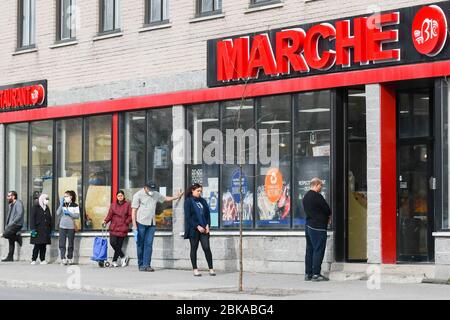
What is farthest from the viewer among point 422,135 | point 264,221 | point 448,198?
point 264,221

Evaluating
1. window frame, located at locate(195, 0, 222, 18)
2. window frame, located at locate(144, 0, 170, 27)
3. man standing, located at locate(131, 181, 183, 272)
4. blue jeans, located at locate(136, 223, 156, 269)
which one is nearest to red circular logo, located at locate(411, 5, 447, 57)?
window frame, located at locate(195, 0, 222, 18)

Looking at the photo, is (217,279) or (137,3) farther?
(137,3)

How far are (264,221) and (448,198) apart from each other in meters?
4.73

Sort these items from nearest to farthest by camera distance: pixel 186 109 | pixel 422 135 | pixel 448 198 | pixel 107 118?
pixel 448 198 → pixel 422 135 → pixel 186 109 → pixel 107 118

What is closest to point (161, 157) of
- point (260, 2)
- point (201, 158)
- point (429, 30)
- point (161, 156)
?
point (161, 156)

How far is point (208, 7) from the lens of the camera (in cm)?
2647

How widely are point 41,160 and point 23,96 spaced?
5.64 ft

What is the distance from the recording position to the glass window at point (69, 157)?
2964 centimetres

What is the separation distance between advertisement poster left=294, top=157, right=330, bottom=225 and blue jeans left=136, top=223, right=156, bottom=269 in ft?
10.3

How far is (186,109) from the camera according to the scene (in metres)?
26.7

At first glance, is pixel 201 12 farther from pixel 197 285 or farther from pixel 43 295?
pixel 43 295

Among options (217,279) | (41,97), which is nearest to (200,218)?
(217,279)

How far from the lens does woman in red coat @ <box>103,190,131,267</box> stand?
2716 cm

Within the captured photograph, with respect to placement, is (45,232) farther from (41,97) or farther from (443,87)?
(443,87)
